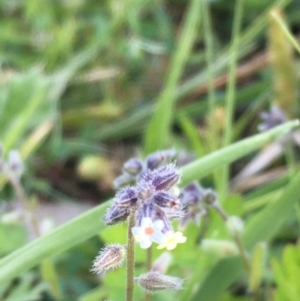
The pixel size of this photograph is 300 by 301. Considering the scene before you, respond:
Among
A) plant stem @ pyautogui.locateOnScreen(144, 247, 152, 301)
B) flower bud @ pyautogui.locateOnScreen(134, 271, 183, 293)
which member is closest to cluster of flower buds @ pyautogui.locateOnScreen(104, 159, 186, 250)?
flower bud @ pyautogui.locateOnScreen(134, 271, 183, 293)

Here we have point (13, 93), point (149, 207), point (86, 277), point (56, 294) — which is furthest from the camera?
point (13, 93)

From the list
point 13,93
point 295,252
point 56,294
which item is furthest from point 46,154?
point 295,252

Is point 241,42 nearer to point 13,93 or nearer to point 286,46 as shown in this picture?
point 286,46

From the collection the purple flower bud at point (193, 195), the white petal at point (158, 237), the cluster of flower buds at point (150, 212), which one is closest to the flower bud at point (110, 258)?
the cluster of flower buds at point (150, 212)

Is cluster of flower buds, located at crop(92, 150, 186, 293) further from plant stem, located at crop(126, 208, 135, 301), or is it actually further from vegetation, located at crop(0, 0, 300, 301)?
vegetation, located at crop(0, 0, 300, 301)

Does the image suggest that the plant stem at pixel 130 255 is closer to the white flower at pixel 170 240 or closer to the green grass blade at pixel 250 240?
the white flower at pixel 170 240

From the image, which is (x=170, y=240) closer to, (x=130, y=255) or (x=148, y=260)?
(x=130, y=255)
